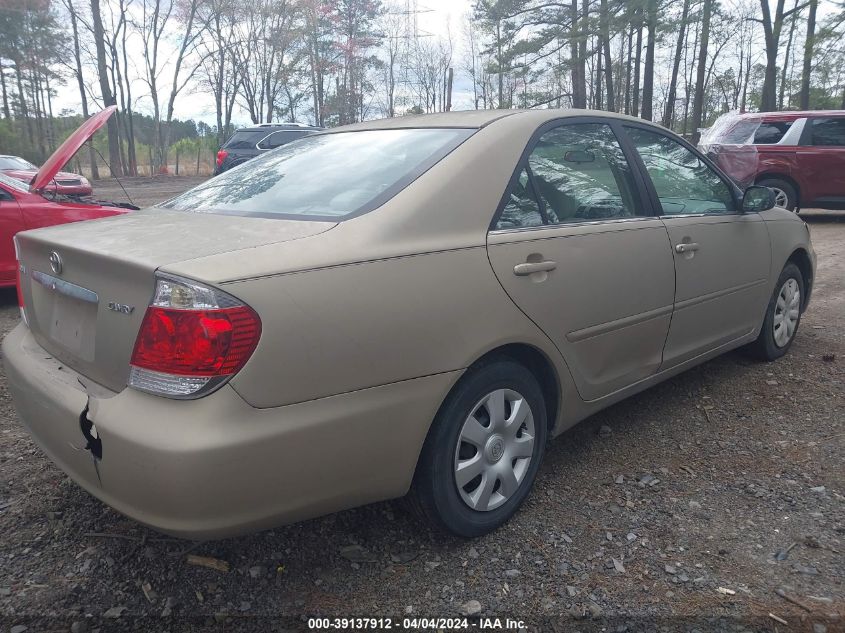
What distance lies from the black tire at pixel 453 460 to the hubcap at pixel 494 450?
27 millimetres

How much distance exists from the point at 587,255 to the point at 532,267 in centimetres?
37

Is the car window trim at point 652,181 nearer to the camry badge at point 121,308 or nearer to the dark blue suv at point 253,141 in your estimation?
the camry badge at point 121,308

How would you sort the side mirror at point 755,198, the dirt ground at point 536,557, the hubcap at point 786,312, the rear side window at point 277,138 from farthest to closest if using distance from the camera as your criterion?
the rear side window at point 277,138 < the hubcap at point 786,312 < the side mirror at point 755,198 < the dirt ground at point 536,557

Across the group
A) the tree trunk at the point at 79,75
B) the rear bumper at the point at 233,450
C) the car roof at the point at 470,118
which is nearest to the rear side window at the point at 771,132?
the car roof at the point at 470,118

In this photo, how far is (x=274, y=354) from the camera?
181 cm

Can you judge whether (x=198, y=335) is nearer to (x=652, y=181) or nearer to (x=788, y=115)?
(x=652, y=181)

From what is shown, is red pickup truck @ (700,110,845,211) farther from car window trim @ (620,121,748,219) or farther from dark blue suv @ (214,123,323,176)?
dark blue suv @ (214,123,323,176)

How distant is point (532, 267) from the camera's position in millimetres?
→ 2471

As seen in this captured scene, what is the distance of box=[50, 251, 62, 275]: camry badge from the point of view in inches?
86.7

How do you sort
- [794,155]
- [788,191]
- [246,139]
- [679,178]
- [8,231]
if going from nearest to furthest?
[679,178]
[8,231]
[794,155]
[788,191]
[246,139]

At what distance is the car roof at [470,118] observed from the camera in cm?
277

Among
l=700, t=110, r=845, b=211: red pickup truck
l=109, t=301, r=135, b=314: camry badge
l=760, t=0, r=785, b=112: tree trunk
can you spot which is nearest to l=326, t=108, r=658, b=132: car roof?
l=109, t=301, r=135, b=314: camry badge

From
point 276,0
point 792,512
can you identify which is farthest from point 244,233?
point 276,0

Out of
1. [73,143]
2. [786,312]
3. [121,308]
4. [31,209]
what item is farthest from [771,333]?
[31,209]
